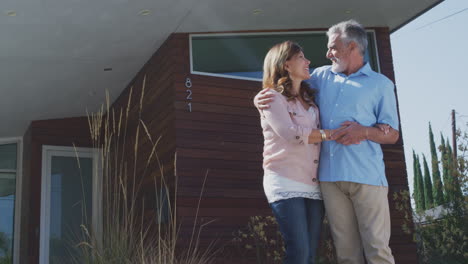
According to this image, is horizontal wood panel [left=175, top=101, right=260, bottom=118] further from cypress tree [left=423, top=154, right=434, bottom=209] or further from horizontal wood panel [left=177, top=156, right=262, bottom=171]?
cypress tree [left=423, top=154, right=434, bottom=209]

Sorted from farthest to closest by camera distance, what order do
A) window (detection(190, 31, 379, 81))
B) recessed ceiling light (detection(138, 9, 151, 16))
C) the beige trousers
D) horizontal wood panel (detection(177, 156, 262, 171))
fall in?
window (detection(190, 31, 379, 81)) → horizontal wood panel (detection(177, 156, 262, 171)) → recessed ceiling light (detection(138, 9, 151, 16)) → the beige trousers

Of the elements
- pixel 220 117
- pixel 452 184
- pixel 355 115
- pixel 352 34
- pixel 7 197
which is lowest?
pixel 452 184

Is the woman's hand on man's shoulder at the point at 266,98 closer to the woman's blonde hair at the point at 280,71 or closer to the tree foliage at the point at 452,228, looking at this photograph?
the woman's blonde hair at the point at 280,71

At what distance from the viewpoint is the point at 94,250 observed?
10.6 ft

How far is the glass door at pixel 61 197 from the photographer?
7.05m

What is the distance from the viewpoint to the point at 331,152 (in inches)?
99.6

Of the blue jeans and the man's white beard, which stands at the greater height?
the man's white beard

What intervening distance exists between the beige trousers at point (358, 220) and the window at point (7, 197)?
637 cm

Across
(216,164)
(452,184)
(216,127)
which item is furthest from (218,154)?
(452,184)

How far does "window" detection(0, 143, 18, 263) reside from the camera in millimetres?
7805

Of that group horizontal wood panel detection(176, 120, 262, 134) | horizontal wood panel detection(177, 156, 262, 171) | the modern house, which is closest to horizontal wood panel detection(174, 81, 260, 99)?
the modern house

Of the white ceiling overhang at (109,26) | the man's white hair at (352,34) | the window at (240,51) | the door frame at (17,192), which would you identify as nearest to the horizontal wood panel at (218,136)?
the window at (240,51)

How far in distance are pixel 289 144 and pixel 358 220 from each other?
44cm

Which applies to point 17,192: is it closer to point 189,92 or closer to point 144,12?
point 189,92
